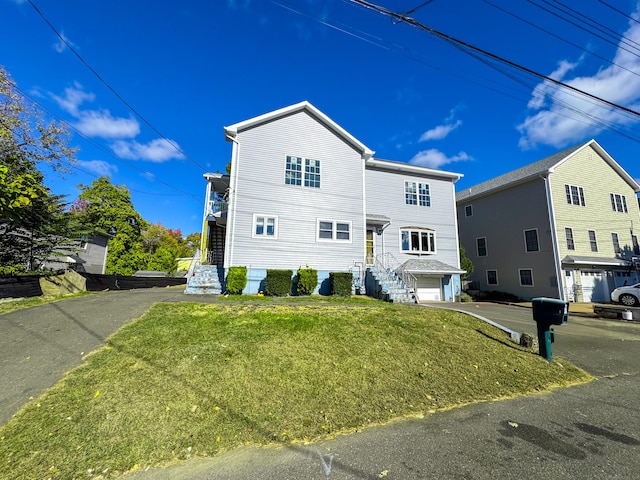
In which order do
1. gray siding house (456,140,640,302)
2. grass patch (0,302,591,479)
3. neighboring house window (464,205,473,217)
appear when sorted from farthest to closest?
1. neighboring house window (464,205,473,217)
2. gray siding house (456,140,640,302)
3. grass patch (0,302,591,479)

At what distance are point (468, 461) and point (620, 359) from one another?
6288 mm

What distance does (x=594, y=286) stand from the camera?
64.9 feet

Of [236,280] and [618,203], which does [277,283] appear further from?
[618,203]

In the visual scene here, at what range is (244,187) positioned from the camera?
46.2ft

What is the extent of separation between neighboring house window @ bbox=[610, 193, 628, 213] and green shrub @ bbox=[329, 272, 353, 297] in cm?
2417

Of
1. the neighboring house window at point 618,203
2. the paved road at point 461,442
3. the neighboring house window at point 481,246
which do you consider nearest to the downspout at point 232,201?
the paved road at point 461,442

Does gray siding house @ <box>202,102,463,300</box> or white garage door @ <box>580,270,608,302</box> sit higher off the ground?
gray siding house @ <box>202,102,463,300</box>

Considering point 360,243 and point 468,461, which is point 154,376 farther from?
point 360,243

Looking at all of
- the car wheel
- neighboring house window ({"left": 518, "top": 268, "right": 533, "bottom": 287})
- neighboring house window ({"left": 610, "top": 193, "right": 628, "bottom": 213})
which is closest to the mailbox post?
the car wheel

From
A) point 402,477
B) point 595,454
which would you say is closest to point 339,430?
point 402,477

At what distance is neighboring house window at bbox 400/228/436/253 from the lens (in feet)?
58.5

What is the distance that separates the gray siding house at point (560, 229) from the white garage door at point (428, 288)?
804 centimetres

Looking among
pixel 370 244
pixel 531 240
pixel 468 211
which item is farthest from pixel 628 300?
pixel 370 244

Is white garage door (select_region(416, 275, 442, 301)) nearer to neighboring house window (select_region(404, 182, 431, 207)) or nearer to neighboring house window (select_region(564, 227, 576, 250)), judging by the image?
neighboring house window (select_region(404, 182, 431, 207))
